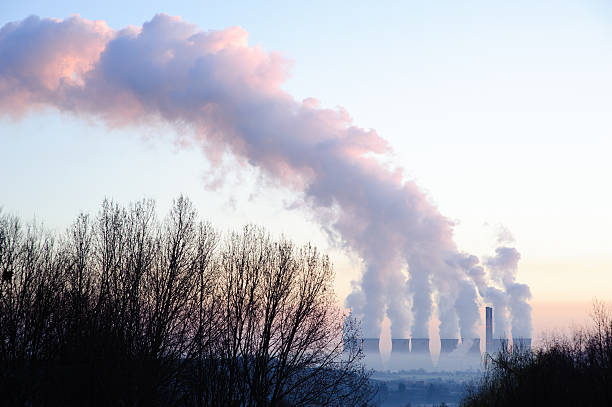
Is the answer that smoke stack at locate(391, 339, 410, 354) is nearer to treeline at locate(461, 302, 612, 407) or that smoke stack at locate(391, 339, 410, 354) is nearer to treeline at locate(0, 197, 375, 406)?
treeline at locate(461, 302, 612, 407)

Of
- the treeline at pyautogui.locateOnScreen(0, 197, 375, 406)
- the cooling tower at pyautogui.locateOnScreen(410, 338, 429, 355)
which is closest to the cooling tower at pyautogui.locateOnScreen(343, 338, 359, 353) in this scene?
the treeline at pyautogui.locateOnScreen(0, 197, 375, 406)

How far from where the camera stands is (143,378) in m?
21.0

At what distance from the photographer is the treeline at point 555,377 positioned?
99.8 feet

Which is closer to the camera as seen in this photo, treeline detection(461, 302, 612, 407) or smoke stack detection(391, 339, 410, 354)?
treeline detection(461, 302, 612, 407)

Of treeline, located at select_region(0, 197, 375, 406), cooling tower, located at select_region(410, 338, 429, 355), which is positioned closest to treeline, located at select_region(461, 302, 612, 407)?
treeline, located at select_region(0, 197, 375, 406)

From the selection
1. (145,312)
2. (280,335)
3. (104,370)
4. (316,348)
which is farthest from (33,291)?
(316,348)

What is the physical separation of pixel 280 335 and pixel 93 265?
853cm

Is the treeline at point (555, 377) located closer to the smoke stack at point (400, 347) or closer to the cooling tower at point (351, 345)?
the cooling tower at point (351, 345)

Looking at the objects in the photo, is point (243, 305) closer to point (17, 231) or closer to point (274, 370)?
point (274, 370)

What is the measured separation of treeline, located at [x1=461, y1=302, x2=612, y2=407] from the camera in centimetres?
3041

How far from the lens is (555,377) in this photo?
105ft

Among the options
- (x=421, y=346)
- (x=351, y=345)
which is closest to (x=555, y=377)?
(x=351, y=345)

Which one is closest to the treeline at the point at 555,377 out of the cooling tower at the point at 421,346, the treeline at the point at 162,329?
the treeline at the point at 162,329

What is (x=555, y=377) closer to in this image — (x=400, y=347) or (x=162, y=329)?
(x=162, y=329)
